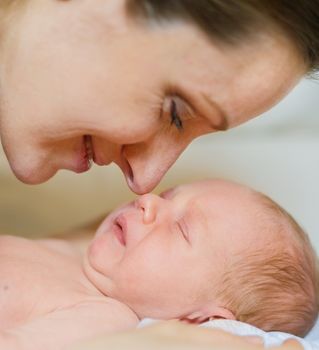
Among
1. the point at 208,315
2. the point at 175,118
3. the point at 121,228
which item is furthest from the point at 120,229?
the point at 175,118

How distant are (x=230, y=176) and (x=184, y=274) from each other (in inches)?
25.7

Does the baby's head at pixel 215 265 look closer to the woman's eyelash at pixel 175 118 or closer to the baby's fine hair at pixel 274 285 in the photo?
the baby's fine hair at pixel 274 285

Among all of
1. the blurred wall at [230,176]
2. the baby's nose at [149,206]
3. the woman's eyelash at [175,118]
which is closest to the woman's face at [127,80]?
the woman's eyelash at [175,118]

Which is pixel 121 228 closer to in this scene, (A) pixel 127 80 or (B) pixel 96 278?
(B) pixel 96 278

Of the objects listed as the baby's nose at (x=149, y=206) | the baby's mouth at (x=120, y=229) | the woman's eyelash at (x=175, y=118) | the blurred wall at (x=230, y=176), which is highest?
the woman's eyelash at (x=175, y=118)

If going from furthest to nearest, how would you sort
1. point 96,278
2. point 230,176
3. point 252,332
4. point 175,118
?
1. point 230,176
2. point 96,278
3. point 252,332
4. point 175,118

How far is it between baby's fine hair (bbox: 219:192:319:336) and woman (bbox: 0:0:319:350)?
0.23 meters

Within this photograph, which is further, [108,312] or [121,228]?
[121,228]

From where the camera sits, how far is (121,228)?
1.31 m

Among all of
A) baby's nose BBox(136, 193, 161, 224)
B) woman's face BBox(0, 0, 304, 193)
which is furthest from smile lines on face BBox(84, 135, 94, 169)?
baby's nose BBox(136, 193, 161, 224)

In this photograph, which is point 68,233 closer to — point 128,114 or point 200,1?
point 128,114

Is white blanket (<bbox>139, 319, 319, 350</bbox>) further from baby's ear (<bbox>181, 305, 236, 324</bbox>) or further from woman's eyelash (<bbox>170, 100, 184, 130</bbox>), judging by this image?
woman's eyelash (<bbox>170, 100, 184, 130</bbox>)

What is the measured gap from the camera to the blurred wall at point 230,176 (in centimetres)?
168

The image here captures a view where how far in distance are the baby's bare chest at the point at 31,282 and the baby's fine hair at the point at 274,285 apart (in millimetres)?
272
